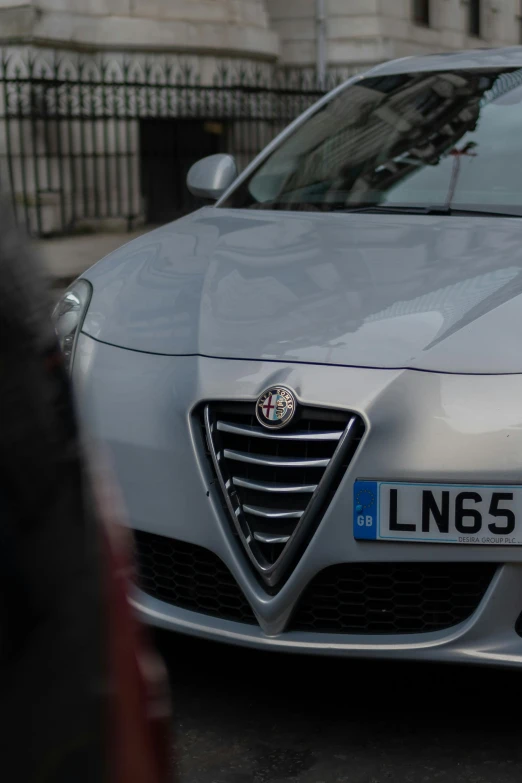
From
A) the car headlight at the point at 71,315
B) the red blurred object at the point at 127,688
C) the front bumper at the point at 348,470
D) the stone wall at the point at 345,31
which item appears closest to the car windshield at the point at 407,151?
the car headlight at the point at 71,315

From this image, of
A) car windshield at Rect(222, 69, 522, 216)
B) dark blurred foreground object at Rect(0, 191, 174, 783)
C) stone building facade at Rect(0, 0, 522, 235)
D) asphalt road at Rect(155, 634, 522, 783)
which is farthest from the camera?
stone building facade at Rect(0, 0, 522, 235)

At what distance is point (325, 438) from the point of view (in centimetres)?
279

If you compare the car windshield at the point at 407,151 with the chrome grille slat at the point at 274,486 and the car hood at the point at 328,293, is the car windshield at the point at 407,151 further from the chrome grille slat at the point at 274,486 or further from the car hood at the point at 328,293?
the chrome grille slat at the point at 274,486

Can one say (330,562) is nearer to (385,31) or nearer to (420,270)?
(420,270)

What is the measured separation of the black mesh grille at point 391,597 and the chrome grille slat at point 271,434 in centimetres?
28

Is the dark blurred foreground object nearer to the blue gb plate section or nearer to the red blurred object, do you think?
the red blurred object

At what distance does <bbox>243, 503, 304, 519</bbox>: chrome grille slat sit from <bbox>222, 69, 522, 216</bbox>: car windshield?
52.0 inches

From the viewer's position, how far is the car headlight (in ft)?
11.0

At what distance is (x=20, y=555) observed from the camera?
1.01 m

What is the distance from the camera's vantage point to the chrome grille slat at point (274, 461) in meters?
2.80

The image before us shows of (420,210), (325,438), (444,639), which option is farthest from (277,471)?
(420,210)

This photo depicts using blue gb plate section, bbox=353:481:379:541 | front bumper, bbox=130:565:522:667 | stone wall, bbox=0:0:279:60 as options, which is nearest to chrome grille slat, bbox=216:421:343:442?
blue gb plate section, bbox=353:481:379:541

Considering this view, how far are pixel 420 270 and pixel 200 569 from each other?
36.2 inches

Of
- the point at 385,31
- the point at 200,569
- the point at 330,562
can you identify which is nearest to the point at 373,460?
the point at 330,562
